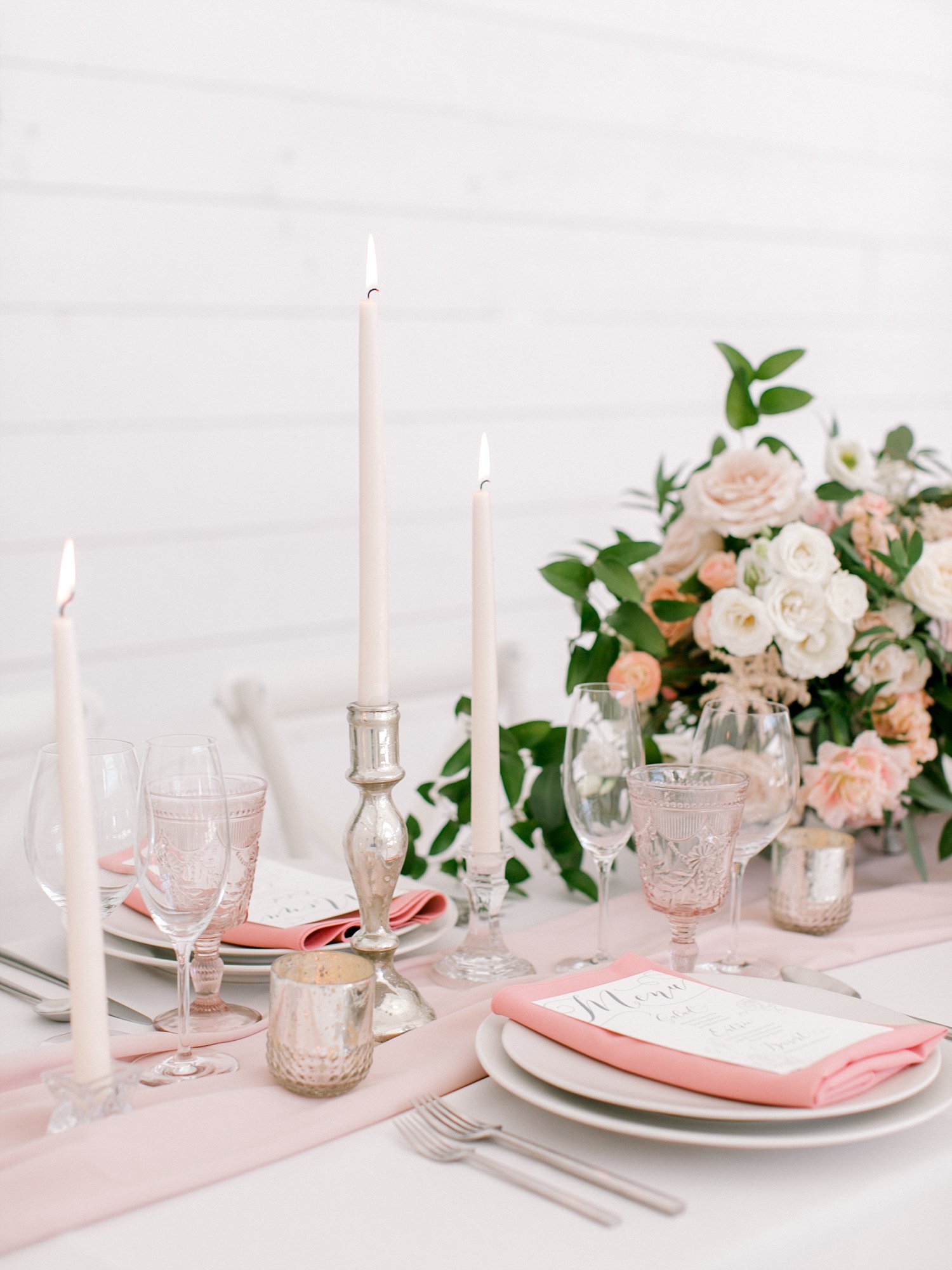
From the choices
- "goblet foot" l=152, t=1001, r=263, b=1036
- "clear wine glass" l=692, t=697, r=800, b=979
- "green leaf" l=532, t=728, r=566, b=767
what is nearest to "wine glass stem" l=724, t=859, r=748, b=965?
"clear wine glass" l=692, t=697, r=800, b=979

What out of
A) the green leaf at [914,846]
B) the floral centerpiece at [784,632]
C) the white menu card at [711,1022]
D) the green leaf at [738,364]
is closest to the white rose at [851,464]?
the floral centerpiece at [784,632]

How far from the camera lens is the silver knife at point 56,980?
36.2 inches

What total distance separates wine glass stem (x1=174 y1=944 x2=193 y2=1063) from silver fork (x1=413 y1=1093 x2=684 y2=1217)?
0.15 metres

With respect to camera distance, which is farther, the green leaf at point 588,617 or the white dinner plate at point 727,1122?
the green leaf at point 588,617

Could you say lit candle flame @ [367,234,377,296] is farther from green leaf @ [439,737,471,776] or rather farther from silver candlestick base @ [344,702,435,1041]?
green leaf @ [439,737,471,776]

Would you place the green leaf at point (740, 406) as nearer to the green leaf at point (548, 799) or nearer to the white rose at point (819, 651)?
the white rose at point (819, 651)

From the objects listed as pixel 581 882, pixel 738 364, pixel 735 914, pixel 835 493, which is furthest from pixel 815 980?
pixel 738 364

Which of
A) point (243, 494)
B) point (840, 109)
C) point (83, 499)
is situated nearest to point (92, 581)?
point (83, 499)

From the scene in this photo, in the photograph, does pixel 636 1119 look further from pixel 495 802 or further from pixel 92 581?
pixel 92 581

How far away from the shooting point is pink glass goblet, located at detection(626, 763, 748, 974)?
0.90 meters

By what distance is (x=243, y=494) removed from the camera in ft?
7.26

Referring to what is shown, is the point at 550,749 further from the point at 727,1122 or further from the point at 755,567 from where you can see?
the point at 727,1122

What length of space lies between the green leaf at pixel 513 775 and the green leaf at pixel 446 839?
0.06 m

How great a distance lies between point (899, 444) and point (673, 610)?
352mm
